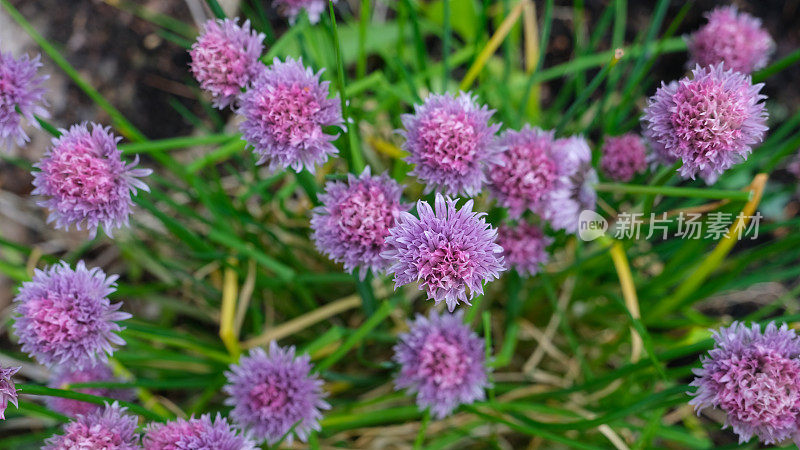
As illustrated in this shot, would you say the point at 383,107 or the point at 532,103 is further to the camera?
the point at 532,103

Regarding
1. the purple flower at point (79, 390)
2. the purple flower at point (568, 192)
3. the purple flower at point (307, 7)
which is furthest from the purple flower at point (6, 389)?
the purple flower at point (568, 192)

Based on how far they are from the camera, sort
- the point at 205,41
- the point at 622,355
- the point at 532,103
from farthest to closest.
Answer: the point at 532,103
the point at 622,355
the point at 205,41

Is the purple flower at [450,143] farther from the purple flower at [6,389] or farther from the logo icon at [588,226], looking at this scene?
the purple flower at [6,389]

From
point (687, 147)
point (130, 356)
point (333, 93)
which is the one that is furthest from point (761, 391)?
point (130, 356)

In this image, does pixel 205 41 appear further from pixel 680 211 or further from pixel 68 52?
pixel 68 52

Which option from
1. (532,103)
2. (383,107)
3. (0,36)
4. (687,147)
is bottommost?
(687,147)

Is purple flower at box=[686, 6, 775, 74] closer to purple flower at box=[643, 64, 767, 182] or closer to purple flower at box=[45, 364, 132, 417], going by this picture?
purple flower at box=[643, 64, 767, 182]

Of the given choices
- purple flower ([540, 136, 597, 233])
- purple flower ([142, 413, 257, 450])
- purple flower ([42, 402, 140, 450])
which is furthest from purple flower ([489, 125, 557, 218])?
purple flower ([42, 402, 140, 450])
